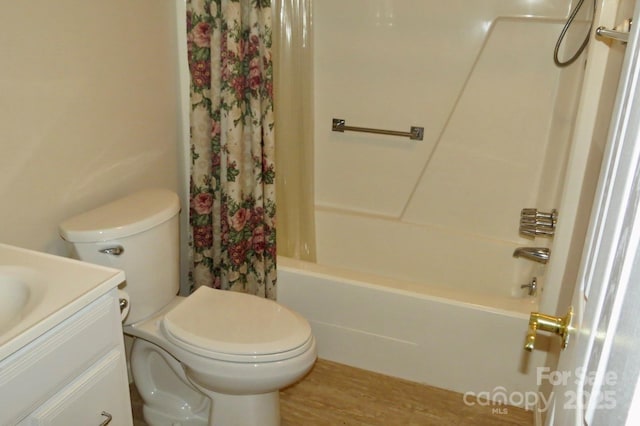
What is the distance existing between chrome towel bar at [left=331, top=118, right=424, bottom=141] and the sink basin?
1.79 metres

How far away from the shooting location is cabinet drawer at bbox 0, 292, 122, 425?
3.12ft

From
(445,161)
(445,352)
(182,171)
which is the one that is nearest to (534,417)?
(445,352)

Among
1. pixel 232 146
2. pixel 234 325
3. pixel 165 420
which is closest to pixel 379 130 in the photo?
pixel 232 146

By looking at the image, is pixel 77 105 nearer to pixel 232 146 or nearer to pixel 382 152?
pixel 232 146

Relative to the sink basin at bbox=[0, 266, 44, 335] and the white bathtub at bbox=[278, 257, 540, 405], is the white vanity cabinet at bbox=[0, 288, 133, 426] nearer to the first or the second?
the sink basin at bbox=[0, 266, 44, 335]

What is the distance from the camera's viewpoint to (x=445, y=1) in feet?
7.70

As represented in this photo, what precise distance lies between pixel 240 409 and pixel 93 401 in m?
0.60

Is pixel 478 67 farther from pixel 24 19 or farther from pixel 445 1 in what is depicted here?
pixel 24 19

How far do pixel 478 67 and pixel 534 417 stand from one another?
4.98 ft

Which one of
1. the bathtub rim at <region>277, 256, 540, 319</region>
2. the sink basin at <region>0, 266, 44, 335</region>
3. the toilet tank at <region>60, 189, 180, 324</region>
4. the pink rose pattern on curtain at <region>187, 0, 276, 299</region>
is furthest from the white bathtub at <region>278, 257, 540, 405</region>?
the sink basin at <region>0, 266, 44, 335</region>

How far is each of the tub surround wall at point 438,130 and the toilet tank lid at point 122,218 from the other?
46.8 inches

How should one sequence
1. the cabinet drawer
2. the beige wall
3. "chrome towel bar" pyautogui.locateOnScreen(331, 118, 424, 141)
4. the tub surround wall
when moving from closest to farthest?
1. the cabinet drawer
2. the beige wall
3. the tub surround wall
4. "chrome towel bar" pyautogui.locateOnScreen(331, 118, 424, 141)

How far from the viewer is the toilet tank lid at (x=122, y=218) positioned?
1506mm

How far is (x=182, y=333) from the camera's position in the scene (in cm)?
157
